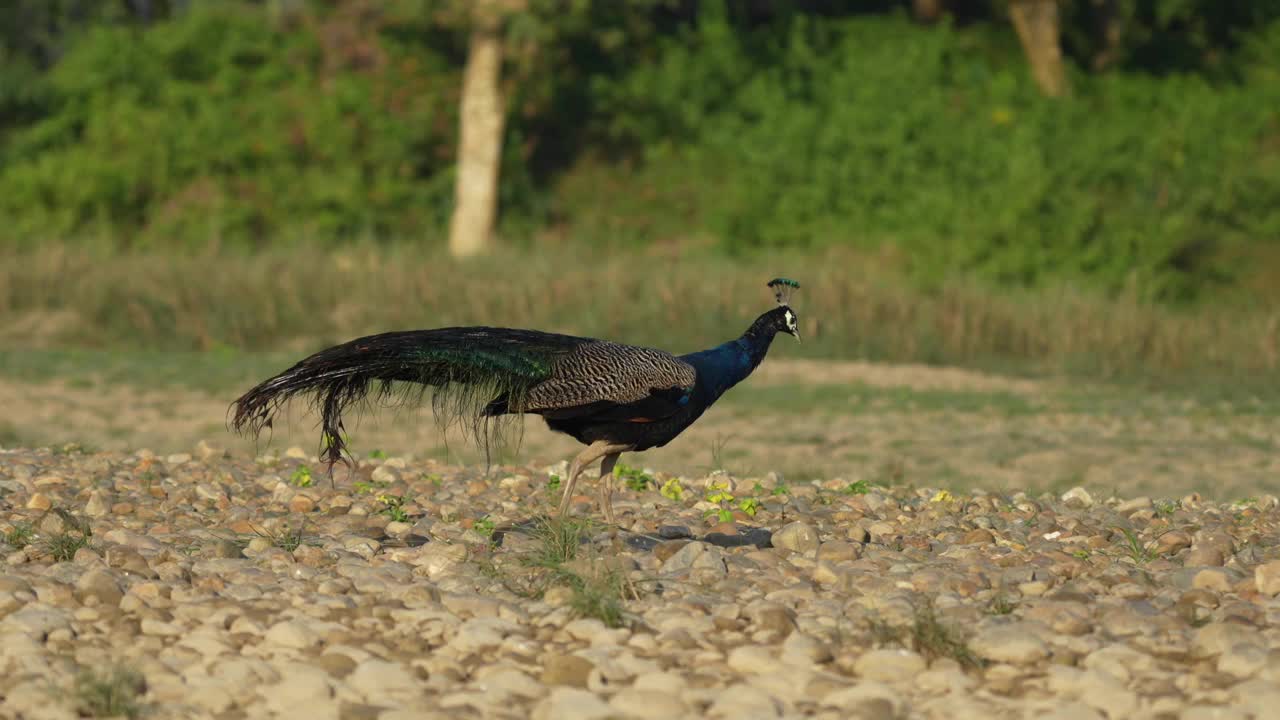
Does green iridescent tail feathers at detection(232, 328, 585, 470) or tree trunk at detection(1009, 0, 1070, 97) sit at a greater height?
tree trunk at detection(1009, 0, 1070, 97)

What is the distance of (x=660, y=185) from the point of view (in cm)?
2880

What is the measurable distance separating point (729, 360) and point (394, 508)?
2117 mm

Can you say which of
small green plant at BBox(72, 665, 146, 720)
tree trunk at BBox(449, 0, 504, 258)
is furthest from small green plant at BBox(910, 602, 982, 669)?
tree trunk at BBox(449, 0, 504, 258)

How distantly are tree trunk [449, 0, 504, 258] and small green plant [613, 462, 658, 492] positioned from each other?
→ 15.4 metres

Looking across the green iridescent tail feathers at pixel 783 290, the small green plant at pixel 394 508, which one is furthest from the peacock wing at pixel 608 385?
the small green plant at pixel 394 508

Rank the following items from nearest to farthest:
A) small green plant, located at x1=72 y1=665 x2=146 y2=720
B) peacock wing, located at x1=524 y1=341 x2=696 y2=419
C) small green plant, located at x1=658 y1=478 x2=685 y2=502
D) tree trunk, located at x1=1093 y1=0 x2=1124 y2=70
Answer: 1. small green plant, located at x1=72 y1=665 x2=146 y2=720
2. peacock wing, located at x1=524 y1=341 x2=696 y2=419
3. small green plant, located at x1=658 y1=478 x2=685 y2=502
4. tree trunk, located at x1=1093 y1=0 x2=1124 y2=70

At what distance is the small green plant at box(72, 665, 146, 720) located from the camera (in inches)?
237

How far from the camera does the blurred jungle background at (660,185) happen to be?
20.2m

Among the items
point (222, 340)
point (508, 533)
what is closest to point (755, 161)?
point (222, 340)

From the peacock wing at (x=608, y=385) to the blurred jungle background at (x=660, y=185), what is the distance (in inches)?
372

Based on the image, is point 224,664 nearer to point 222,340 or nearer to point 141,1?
point 222,340

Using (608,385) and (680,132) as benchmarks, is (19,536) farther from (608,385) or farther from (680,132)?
(680,132)

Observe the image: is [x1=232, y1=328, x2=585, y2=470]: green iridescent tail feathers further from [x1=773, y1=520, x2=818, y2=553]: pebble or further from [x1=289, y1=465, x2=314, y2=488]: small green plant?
[x1=289, y1=465, x2=314, y2=488]: small green plant

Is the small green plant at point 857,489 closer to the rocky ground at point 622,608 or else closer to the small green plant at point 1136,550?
the rocky ground at point 622,608
